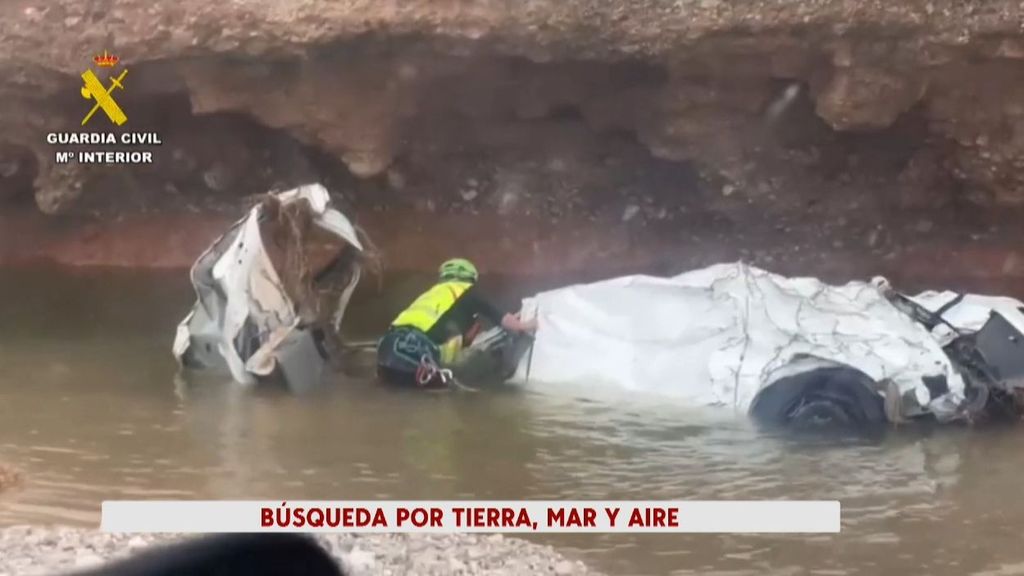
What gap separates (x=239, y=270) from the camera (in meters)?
1.08

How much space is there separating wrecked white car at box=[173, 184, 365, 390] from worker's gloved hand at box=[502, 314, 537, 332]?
0.45 ft

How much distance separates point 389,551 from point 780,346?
0.38 m

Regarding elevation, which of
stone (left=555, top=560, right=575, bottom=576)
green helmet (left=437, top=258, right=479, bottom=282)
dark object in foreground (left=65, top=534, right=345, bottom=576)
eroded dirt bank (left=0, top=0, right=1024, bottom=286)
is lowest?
stone (left=555, top=560, right=575, bottom=576)

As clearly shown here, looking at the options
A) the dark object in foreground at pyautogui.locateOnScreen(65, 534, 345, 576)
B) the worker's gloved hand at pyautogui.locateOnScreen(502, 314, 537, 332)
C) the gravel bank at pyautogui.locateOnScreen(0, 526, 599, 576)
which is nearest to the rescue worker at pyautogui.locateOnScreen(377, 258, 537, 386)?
the worker's gloved hand at pyautogui.locateOnScreen(502, 314, 537, 332)

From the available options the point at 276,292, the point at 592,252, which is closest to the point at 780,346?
the point at 592,252

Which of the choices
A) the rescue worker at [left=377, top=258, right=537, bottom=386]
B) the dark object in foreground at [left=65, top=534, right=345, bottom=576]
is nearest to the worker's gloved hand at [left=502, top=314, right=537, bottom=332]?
the rescue worker at [left=377, top=258, right=537, bottom=386]

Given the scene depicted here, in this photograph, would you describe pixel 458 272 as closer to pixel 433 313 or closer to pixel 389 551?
pixel 433 313

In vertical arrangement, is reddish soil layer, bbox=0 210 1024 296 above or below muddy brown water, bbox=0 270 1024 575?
above

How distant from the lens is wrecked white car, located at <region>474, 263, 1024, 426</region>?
3.41ft

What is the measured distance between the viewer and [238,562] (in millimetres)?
750

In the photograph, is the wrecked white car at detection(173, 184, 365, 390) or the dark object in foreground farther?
the wrecked white car at detection(173, 184, 365, 390)

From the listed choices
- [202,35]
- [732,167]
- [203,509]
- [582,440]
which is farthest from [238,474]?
[732,167]

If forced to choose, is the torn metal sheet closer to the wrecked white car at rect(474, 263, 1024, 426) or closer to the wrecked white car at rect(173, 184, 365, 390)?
the wrecked white car at rect(474, 263, 1024, 426)

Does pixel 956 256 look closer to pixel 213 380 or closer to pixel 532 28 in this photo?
pixel 532 28
